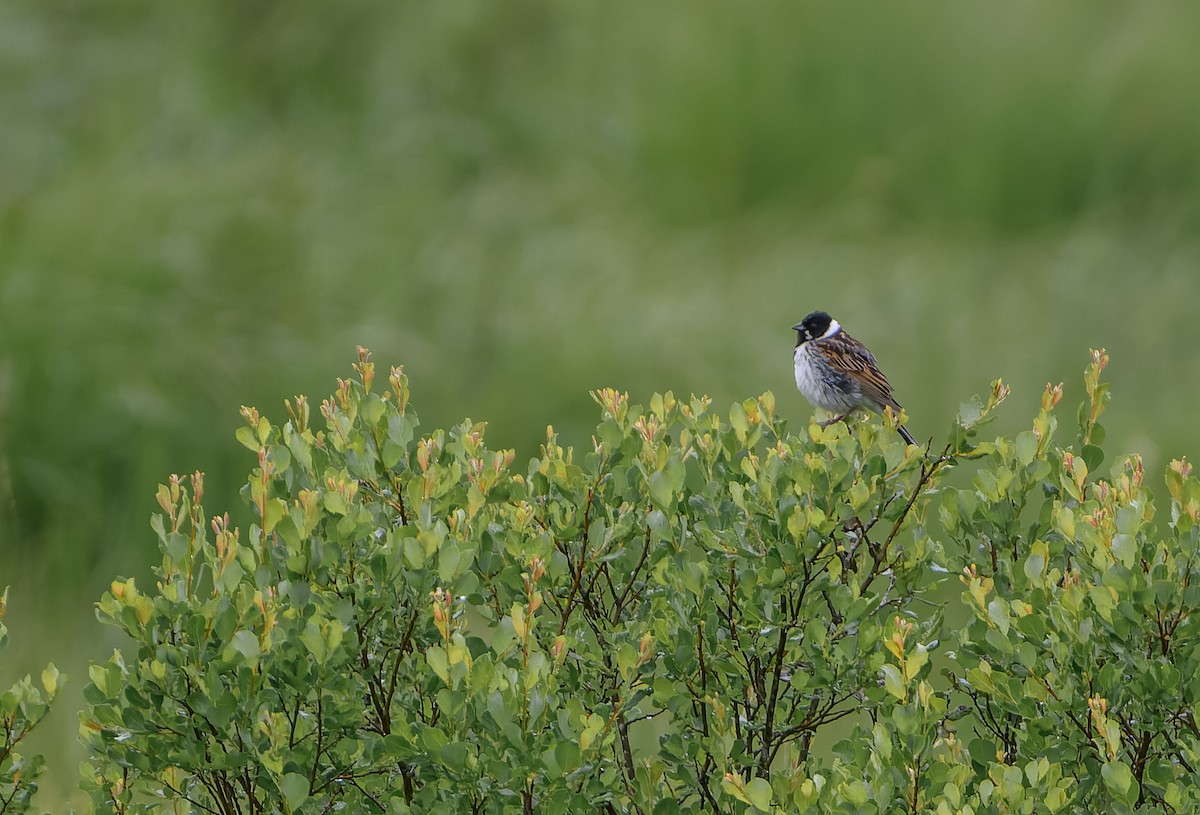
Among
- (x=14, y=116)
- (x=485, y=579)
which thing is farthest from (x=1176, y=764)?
(x=14, y=116)

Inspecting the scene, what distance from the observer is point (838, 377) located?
6.15 m

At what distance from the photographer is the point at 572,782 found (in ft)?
9.45

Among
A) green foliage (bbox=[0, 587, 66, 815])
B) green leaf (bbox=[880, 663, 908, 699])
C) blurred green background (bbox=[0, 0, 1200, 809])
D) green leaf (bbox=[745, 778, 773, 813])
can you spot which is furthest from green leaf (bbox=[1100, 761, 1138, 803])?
blurred green background (bbox=[0, 0, 1200, 809])

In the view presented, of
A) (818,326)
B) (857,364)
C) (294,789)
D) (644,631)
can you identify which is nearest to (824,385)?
(857,364)

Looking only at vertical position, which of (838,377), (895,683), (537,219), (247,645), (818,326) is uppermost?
(537,219)

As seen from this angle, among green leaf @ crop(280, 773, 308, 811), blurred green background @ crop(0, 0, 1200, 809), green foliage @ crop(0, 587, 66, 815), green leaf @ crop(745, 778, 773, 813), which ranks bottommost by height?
green leaf @ crop(745, 778, 773, 813)

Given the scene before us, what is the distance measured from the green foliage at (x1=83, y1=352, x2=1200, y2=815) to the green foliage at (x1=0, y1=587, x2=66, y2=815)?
171mm

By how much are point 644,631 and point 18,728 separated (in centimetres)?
136

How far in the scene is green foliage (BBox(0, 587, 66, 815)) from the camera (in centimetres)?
325

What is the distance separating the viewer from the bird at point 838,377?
6.14 meters

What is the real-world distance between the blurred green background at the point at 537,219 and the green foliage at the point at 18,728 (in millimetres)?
2459

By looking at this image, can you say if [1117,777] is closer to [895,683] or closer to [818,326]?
[895,683]

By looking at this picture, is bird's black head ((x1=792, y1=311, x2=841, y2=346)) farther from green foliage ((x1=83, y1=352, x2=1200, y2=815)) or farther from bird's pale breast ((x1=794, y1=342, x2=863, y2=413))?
green foliage ((x1=83, y1=352, x2=1200, y2=815))

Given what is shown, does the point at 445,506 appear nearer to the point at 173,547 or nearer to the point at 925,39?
the point at 173,547
